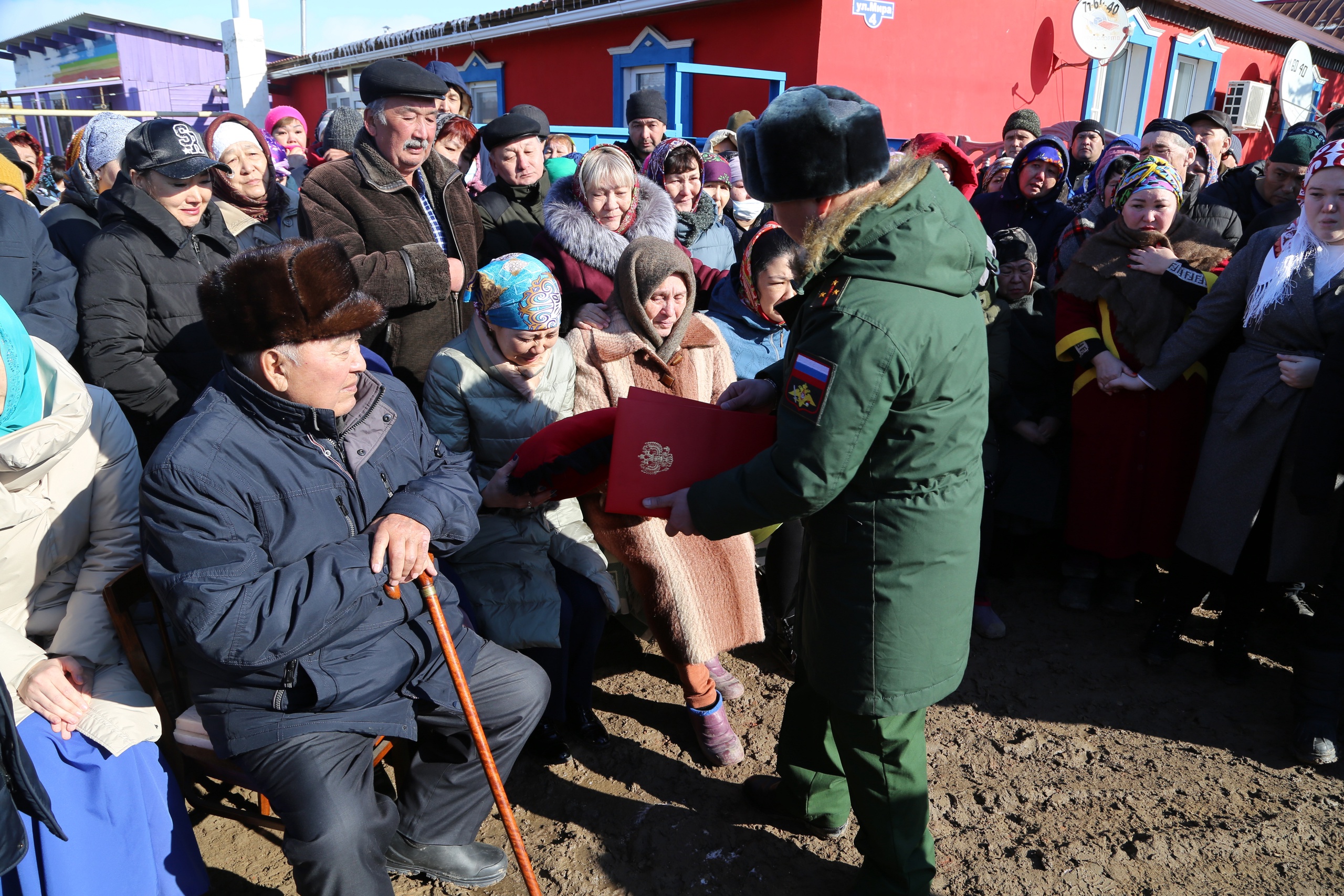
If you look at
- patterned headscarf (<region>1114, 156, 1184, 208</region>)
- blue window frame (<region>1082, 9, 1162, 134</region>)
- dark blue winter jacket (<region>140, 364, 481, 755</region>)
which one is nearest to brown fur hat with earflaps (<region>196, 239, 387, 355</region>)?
dark blue winter jacket (<region>140, 364, 481, 755</region>)

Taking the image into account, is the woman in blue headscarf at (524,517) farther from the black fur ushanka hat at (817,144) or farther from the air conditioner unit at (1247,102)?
the air conditioner unit at (1247,102)

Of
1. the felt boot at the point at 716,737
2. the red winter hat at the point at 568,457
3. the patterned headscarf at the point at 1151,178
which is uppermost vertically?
the patterned headscarf at the point at 1151,178

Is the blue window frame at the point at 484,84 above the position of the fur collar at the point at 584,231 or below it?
above

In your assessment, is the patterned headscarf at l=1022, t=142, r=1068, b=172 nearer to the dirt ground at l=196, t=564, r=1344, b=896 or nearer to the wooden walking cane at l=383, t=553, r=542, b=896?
the dirt ground at l=196, t=564, r=1344, b=896

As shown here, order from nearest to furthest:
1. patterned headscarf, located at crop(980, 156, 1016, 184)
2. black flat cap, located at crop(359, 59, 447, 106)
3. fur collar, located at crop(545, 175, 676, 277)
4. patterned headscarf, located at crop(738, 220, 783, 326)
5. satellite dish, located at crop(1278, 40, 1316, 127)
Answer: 1. black flat cap, located at crop(359, 59, 447, 106)
2. patterned headscarf, located at crop(738, 220, 783, 326)
3. fur collar, located at crop(545, 175, 676, 277)
4. patterned headscarf, located at crop(980, 156, 1016, 184)
5. satellite dish, located at crop(1278, 40, 1316, 127)

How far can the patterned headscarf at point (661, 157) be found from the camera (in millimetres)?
4723

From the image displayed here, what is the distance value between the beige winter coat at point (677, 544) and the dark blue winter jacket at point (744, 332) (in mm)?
336

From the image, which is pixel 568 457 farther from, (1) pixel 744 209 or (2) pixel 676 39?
(2) pixel 676 39

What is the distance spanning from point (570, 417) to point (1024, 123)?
636 cm

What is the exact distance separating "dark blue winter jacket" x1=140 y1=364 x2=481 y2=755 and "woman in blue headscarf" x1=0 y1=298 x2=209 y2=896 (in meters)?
0.22

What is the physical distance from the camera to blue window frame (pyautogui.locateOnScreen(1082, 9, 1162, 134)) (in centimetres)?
1252

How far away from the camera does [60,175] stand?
9.37 m

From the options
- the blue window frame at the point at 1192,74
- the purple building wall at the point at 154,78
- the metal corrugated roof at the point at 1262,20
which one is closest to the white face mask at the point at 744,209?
the metal corrugated roof at the point at 1262,20

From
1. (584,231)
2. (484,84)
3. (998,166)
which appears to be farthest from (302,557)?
(484,84)
